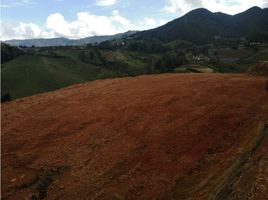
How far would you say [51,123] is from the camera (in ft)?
63.0

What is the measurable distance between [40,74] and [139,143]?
294 ft

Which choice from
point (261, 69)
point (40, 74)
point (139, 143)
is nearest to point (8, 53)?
point (40, 74)

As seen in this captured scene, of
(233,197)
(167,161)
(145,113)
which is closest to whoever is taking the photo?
(233,197)

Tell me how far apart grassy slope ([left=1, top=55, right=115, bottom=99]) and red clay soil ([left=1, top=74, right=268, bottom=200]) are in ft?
215

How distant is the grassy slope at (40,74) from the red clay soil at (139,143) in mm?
65667

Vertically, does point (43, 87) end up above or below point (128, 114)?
below

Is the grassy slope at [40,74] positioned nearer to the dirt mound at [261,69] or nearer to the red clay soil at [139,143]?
the dirt mound at [261,69]

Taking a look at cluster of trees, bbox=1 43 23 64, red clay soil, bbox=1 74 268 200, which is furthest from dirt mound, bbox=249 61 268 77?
cluster of trees, bbox=1 43 23 64

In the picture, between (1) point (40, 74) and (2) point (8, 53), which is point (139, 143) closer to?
(1) point (40, 74)

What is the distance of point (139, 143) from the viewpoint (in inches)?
606

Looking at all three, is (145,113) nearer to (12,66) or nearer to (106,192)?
(106,192)

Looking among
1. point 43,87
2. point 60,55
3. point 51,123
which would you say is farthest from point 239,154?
point 60,55

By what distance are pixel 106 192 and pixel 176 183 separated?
7.33 ft

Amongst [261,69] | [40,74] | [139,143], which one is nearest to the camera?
[139,143]
